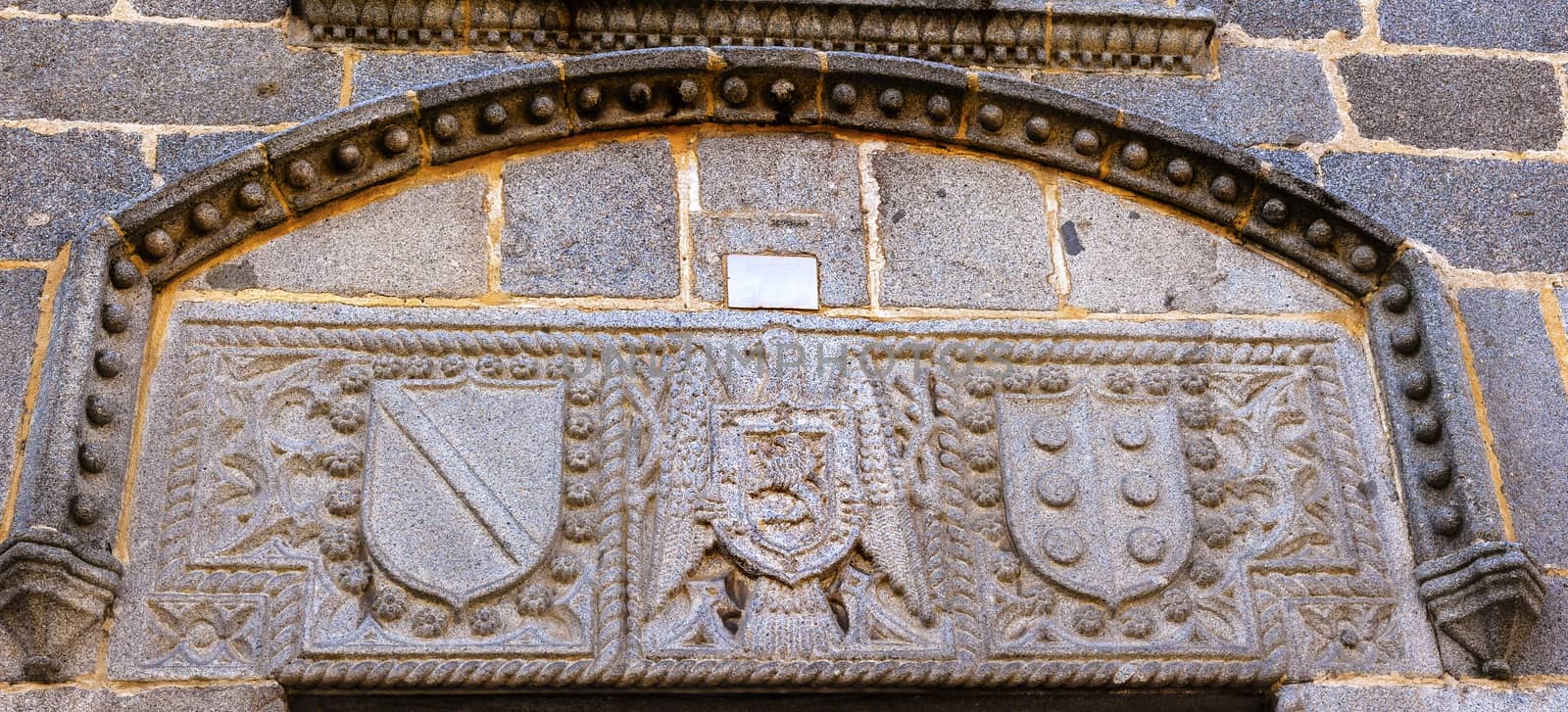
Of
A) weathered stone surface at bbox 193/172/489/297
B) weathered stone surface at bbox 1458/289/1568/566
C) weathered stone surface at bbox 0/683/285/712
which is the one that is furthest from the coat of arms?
weathered stone surface at bbox 1458/289/1568/566

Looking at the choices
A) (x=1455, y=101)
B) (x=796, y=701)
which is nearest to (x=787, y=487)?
(x=796, y=701)

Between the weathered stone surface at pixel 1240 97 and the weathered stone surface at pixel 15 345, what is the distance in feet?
7.70

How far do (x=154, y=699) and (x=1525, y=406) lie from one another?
9.54ft

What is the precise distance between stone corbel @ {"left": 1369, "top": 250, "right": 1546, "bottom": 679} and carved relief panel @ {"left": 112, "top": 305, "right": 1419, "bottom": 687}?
3.2 inches

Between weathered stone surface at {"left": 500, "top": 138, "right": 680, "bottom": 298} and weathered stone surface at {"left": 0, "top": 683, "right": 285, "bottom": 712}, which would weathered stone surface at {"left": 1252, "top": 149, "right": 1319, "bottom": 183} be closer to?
weathered stone surface at {"left": 500, "top": 138, "right": 680, "bottom": 298}

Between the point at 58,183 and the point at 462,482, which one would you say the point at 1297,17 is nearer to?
the point at 462,482

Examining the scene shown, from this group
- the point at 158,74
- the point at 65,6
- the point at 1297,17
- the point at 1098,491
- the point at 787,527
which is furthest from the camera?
the point at 1297,17

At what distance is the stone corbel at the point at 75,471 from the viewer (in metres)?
3.54

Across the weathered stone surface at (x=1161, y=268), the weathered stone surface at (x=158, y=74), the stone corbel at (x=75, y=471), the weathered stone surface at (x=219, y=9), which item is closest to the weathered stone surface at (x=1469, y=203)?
the weathered stone surface at (x=1161, y=268)

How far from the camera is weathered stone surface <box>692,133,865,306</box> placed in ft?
13.8

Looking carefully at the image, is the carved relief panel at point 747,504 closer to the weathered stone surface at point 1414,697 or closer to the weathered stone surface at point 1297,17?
the weathered stone surface at point 1414,697

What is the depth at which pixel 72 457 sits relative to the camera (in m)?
3.72

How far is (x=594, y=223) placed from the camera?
4.26 m

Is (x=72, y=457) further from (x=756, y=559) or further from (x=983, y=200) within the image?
(x=983, y=200)
